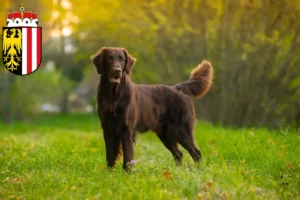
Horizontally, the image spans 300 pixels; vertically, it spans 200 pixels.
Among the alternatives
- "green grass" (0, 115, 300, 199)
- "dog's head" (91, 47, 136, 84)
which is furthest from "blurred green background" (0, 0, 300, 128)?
"dog's head" (91, 47, 136, 84)

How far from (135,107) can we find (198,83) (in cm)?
141

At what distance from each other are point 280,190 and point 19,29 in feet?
15.7

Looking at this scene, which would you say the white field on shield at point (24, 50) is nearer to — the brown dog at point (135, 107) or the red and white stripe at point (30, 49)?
the red and white stripe at point (30, 49)

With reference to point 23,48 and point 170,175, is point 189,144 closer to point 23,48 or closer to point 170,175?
point 170,175

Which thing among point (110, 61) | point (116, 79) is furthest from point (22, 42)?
point (116, 79)

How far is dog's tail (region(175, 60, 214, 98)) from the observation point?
706cm

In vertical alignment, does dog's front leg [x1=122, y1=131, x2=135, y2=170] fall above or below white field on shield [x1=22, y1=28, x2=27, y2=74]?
below

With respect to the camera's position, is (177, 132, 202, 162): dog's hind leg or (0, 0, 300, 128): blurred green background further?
(0, 0, 300, 128): blurred green background

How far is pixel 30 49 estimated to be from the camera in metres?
7.71

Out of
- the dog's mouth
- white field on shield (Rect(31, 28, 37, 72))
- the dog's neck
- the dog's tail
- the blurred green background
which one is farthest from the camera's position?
the blurred green background

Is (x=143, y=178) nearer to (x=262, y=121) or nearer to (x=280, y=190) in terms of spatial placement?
(x=280, y=190)

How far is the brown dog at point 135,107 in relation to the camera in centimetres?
583

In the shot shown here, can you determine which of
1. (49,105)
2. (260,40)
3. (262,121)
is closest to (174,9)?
(260,40)

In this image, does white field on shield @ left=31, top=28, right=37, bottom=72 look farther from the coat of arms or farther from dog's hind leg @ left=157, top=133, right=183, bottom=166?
dog's hind leg @ left=157, top=133, right=183, bottom=166
